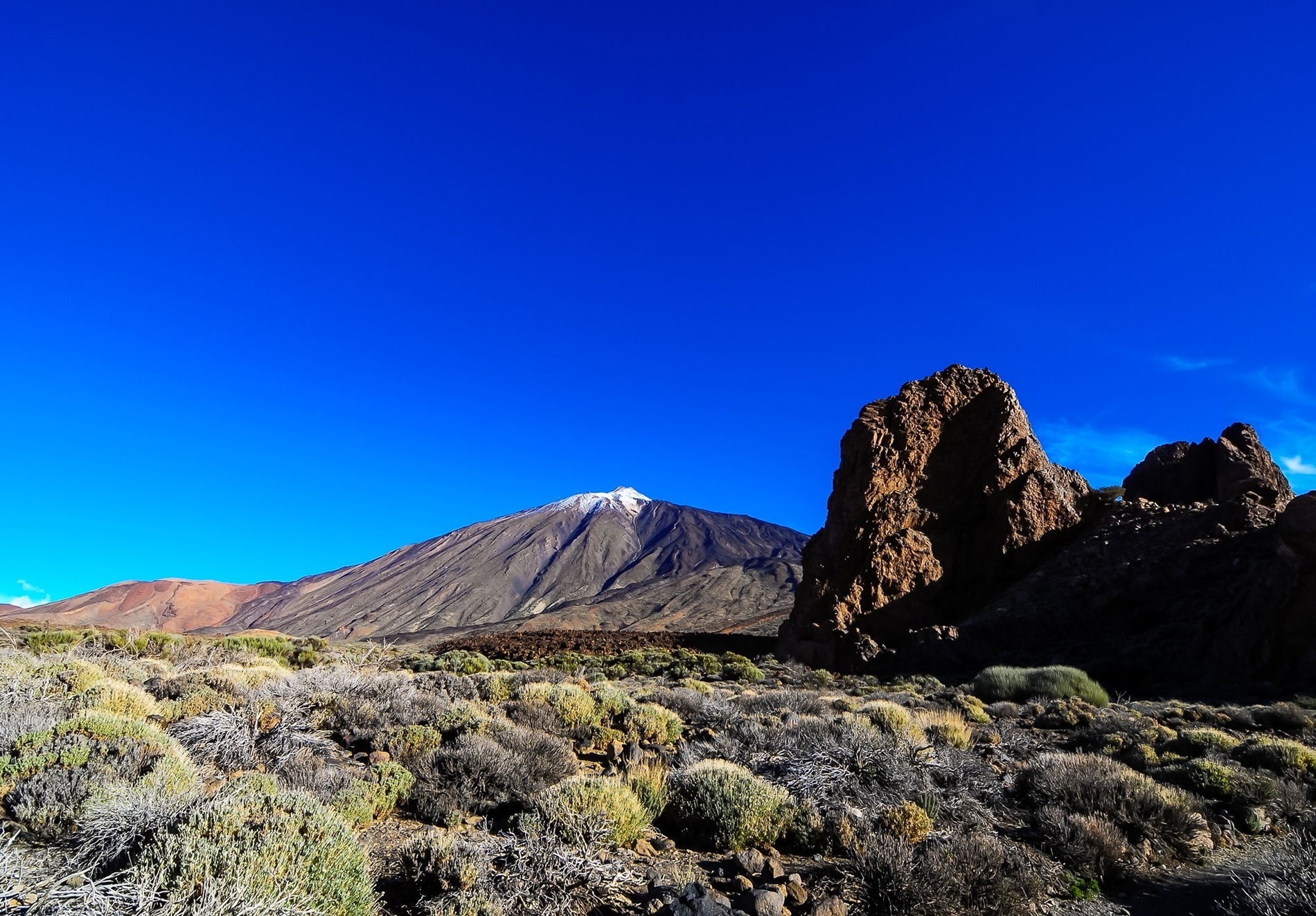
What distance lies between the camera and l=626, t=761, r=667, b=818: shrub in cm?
535

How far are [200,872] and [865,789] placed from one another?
16.4 ft

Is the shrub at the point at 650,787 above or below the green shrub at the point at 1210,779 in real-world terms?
below

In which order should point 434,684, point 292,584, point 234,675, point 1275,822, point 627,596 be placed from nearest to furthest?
point 1275,822 < point 234,675 < point 434,684 < point 627,596 < point 292,584

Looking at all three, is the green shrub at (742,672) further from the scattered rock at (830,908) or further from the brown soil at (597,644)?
the scattered rock at (830,908)

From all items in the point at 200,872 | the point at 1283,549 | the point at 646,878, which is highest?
the point at 1283,549

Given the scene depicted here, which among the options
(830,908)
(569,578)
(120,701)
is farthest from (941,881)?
(569,578)

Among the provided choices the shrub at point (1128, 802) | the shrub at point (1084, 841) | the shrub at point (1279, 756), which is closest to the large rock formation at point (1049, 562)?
the shrub at point (1279, 756)

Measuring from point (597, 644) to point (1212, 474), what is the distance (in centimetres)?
2583

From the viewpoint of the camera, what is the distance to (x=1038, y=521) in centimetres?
2419

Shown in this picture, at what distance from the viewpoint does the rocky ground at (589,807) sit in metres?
3.49

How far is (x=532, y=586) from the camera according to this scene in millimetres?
A: 100188

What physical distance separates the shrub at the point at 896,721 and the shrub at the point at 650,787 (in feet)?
11.0

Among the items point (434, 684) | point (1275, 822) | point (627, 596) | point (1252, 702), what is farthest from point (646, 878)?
point (627, 596)

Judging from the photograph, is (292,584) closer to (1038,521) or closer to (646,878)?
(1038,521)
